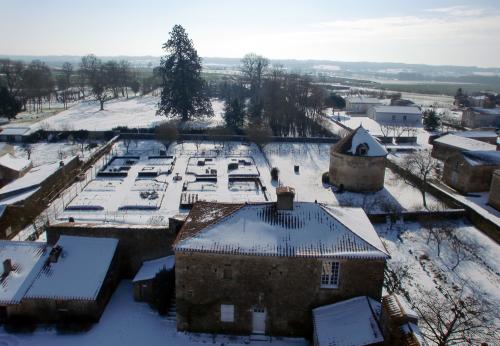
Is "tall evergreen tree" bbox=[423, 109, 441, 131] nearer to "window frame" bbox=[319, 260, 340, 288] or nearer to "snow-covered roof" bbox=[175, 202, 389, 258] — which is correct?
"snow-covered roof" bbox=[175, 202, 389, 258]

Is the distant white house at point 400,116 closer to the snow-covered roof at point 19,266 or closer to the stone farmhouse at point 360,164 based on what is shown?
the stone farmhouse at point 360,164

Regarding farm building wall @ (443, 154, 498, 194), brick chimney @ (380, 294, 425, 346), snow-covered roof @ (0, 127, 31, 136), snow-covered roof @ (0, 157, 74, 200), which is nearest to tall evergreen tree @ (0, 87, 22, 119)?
snow-covered roof @ (0, 127, 31, 136)

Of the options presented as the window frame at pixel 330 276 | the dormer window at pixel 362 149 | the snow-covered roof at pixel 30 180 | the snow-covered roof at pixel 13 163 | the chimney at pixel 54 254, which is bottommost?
the snow-covered roof at pixel 30 180

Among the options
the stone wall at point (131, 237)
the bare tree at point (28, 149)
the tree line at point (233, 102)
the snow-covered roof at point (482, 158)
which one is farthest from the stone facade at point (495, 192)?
the bare tree at point (28, 149)

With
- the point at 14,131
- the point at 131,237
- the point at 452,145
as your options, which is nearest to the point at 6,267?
the point at 131,237

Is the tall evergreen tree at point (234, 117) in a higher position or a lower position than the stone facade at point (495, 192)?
higher

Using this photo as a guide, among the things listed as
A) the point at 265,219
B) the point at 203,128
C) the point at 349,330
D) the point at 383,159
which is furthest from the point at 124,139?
the point at 349,330
